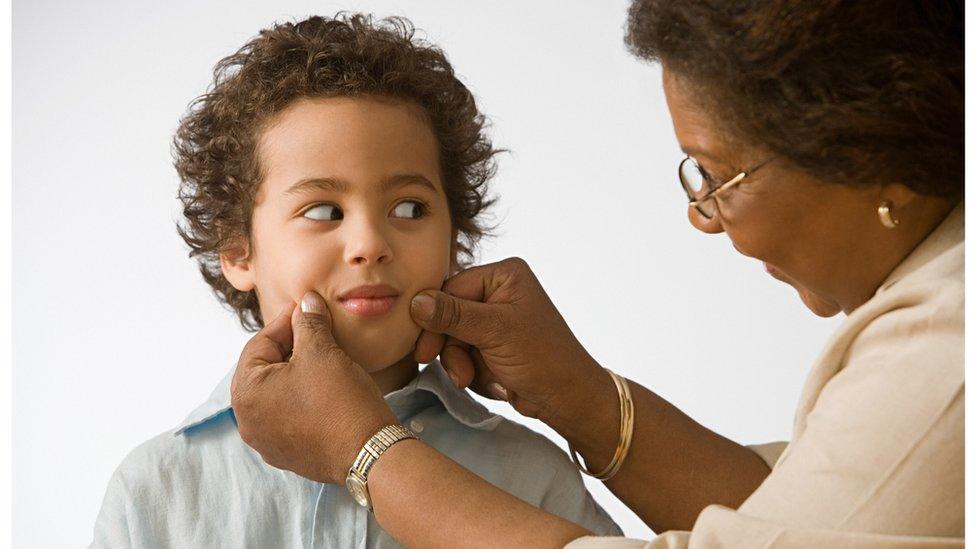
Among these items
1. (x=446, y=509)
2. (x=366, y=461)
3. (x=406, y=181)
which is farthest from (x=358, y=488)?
(x=406, y=181)

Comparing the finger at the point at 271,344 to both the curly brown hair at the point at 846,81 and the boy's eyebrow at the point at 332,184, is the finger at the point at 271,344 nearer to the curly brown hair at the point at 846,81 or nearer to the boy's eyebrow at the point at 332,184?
the boy's eyebrow at the point at 332,184

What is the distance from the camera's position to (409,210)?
1798mm

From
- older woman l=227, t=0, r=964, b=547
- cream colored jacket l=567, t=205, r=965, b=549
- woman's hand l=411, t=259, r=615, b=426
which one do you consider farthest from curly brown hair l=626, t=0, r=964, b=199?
woman's hand l=411, t=259, r=615, b=426

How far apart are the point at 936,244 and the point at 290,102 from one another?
2.95 feet

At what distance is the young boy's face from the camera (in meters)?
1.72

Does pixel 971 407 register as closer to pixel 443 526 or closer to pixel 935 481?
pixel 935 481

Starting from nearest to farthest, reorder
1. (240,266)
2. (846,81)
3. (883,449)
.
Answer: (883,449) → (846,81) → (240,266)

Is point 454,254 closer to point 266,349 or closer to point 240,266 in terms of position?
point 240,266

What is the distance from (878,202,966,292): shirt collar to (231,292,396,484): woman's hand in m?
0.62

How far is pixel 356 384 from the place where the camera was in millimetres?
1578

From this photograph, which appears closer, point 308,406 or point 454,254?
point 308,406

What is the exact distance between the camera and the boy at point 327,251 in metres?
1.71

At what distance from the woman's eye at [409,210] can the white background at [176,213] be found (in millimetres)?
1117

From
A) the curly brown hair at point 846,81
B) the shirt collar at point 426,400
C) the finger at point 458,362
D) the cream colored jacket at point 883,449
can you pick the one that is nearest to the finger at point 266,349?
the shirt collar at point 426,400
